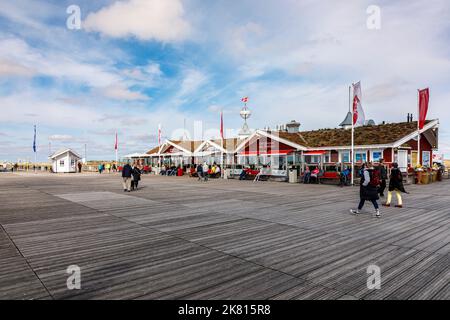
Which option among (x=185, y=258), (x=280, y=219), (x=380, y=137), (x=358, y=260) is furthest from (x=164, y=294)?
(x=380, y=137)

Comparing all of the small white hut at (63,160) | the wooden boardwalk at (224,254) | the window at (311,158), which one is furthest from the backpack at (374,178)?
the small white hut at (63,160)

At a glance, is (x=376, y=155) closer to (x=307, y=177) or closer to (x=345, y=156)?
(x=345, y=156)

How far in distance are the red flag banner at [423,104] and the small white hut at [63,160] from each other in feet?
140

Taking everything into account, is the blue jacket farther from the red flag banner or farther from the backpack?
the red flag banner

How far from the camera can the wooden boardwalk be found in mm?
3520

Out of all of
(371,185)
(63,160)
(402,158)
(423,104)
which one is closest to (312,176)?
(423,104)

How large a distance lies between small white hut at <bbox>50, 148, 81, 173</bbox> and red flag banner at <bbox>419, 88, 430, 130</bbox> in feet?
140

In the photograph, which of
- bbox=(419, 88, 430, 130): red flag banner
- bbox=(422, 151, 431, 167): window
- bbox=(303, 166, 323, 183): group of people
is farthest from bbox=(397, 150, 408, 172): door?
bbox=(303, 166, 323, 183): group of people

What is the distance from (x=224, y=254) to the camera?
16.0 ft

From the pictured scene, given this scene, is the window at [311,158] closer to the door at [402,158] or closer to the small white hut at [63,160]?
the door at [402,158]

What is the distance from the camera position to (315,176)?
66.7ft

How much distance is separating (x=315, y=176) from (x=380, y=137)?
356 inches

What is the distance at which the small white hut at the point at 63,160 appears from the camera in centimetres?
4031
